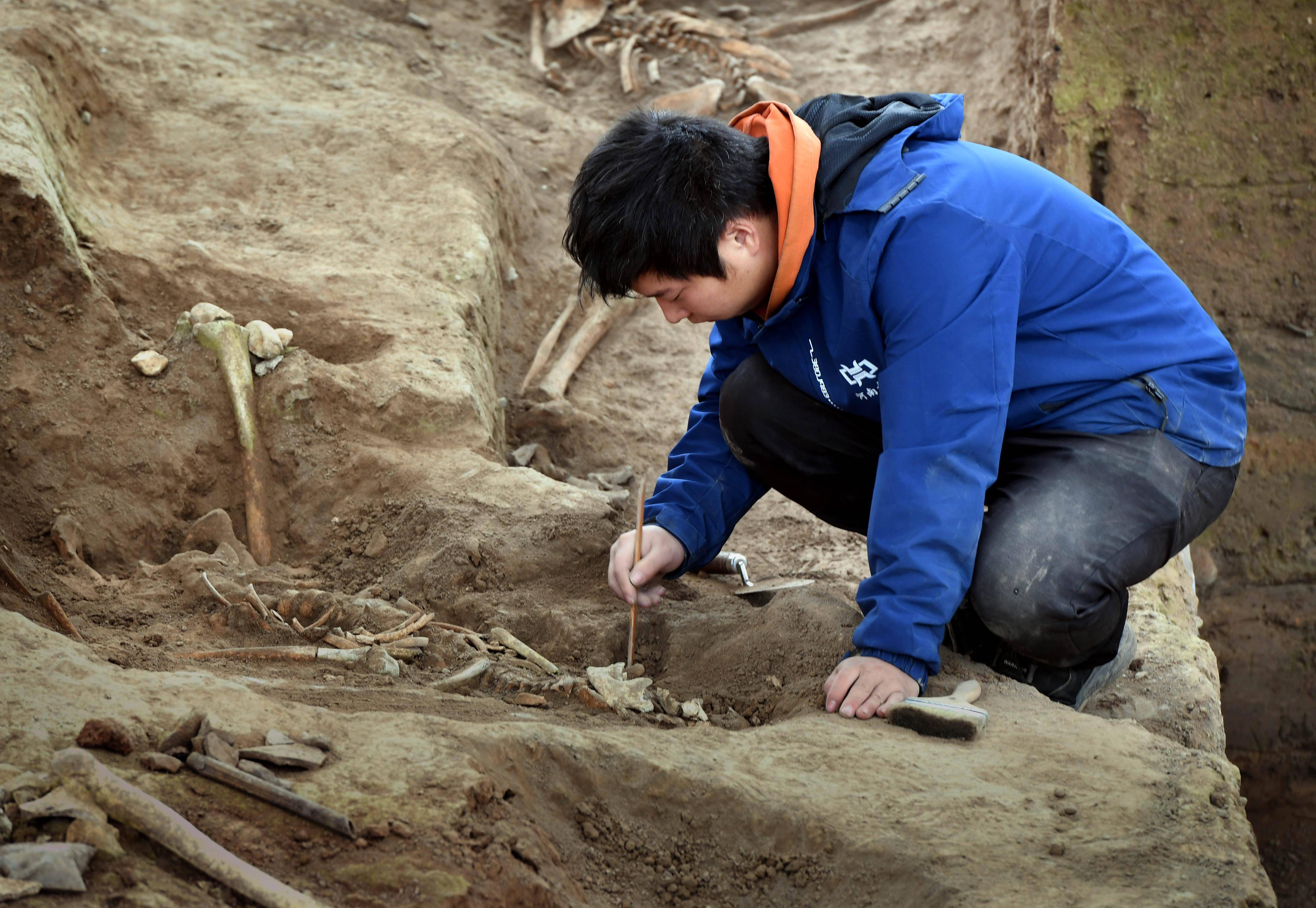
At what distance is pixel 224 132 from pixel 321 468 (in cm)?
226

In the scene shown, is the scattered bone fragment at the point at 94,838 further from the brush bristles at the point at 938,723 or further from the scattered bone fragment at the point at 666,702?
the brush bristles at the point at 938,723

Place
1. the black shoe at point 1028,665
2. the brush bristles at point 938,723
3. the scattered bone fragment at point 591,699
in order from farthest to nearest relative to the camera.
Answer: the black shoe at point 1028,665
the scattered bone fragment at point 591,699
the brush bristles at point 938,723

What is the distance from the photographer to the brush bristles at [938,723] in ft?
6.97

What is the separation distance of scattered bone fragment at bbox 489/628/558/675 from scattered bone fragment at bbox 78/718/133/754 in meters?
1.10

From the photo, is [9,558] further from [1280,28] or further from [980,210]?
[1280,28]

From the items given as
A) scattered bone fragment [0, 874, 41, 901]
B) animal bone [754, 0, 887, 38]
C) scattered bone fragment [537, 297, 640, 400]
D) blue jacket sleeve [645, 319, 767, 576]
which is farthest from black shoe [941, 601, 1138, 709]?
animal bone [754, 0, 887, 38]

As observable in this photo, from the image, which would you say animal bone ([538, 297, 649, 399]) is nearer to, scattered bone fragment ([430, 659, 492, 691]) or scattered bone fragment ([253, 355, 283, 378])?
scattered bone fragment ([253, 355, 283, 378])

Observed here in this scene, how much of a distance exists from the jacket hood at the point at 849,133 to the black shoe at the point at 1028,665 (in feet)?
3.71

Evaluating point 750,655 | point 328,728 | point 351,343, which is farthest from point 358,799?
point 351,343

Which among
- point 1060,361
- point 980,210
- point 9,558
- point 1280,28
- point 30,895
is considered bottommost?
point 9,558

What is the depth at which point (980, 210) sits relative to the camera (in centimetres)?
232

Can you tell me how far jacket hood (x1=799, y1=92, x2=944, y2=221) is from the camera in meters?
2.34

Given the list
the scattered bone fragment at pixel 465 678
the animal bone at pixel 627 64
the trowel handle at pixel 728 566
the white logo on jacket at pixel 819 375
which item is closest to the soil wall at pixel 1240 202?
the trowel handle at pixel 728 566

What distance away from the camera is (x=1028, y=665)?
272 cm
